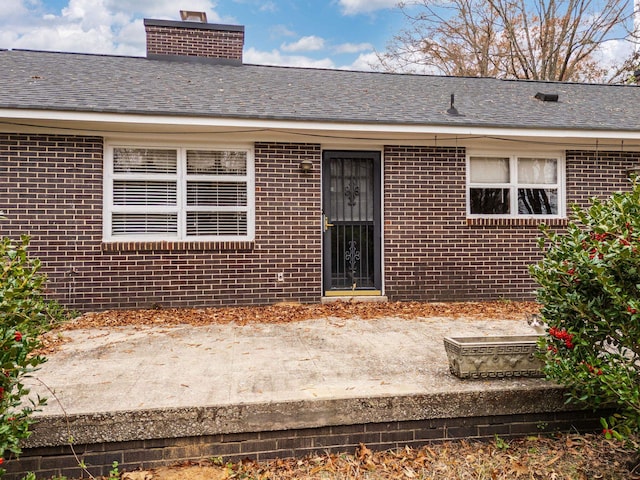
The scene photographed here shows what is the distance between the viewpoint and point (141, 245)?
5.84m

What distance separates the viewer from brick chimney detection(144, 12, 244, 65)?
27.6 feet

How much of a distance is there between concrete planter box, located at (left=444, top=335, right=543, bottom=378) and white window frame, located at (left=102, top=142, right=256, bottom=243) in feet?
13.2

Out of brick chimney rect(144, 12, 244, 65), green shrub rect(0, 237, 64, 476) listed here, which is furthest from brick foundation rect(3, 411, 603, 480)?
brick chimney rect(144, 12, 244, 65)

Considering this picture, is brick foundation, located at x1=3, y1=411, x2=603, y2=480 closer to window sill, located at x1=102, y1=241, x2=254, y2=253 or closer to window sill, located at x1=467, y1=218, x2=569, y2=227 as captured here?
window sill, located at x1=102, y1=241, x2=254, y2=253

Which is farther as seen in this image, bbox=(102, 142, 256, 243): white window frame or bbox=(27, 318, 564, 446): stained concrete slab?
bbox=(102, 142, 256, 243): white window frame

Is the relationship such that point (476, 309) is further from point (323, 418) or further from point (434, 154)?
point (323, 418)

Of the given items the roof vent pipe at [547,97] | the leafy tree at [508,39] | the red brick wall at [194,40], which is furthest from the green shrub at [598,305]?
the leafy tree at [508,39]

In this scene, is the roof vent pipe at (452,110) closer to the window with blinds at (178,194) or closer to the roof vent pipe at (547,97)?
the roof vent pipe at (547,97)

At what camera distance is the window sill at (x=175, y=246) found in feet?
19.0

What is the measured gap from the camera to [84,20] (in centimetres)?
1484

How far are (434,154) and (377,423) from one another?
4916mm

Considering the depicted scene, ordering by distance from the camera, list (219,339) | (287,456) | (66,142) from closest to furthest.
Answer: (287,456)
(219,339)
(66,142)

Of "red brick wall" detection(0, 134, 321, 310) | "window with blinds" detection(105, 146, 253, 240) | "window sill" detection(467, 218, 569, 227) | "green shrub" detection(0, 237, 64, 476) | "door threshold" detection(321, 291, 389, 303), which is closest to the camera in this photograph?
"green shrub" detection(0, 237, 64, 476)

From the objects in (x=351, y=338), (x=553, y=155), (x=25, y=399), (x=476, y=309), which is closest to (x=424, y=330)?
(x=351, y=338)
